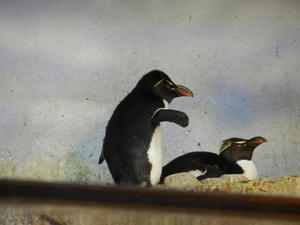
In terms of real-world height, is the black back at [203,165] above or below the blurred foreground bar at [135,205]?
above

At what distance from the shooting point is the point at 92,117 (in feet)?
8.54

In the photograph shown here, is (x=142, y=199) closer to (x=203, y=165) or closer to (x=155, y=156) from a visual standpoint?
(x=155, y=156)

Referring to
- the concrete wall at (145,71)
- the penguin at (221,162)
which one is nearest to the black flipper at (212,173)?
the penguin at (221,162)

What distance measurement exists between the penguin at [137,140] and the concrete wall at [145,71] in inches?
27.1

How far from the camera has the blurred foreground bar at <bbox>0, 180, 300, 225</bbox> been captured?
0.11 m

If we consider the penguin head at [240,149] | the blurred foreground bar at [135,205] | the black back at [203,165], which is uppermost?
the penguin head at [240,149]

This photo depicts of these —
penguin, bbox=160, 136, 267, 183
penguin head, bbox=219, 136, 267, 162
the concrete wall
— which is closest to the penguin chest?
penguin, bbox=160, 136, 267, 183

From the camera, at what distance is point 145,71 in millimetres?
2637

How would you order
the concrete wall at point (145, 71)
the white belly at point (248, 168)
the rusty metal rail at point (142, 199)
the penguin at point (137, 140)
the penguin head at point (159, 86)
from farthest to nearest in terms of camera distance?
the concrete wall at point (145, 71)
the white belly at point (248, 168)
the penguin head at point (159, 86)
the penguin at point (137, 140)
the rusty metal rail at point (142, 199)

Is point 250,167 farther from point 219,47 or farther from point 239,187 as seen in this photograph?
point 239,187

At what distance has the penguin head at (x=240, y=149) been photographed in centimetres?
228

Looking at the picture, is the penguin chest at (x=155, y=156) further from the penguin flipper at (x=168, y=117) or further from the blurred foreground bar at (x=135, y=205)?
the blurred foreground bar at (x=135, y=205)

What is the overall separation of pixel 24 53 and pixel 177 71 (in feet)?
2.28

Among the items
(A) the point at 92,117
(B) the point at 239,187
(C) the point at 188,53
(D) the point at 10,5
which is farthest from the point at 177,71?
(B) the point at 239,187
